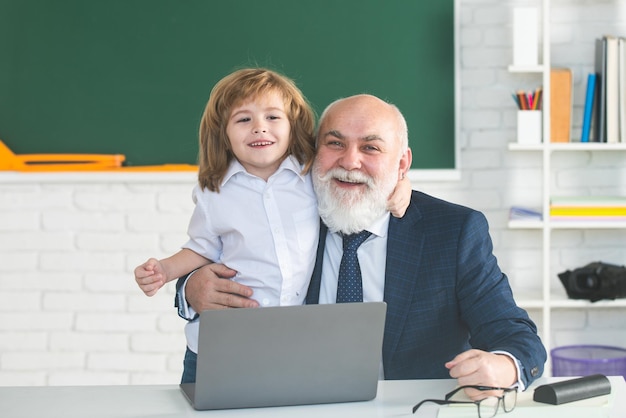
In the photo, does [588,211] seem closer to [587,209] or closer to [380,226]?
[587,209]

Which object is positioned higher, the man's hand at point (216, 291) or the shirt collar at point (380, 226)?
the shirt collar at point (380, 226)

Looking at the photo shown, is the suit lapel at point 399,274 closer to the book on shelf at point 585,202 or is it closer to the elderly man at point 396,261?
the elderly man at point 396,261

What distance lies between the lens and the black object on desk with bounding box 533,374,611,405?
5.14 ft

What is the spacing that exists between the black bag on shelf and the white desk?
1798 mm

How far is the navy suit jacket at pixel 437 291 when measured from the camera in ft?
6.73

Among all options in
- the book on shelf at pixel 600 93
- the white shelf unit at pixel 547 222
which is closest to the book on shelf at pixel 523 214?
the white shelf unit at pixel 547 222

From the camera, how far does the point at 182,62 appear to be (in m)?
3.68

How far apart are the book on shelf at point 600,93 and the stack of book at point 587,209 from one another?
0.25m

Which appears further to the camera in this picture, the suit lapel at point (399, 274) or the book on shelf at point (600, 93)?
the book on shelf at point (600, 93)

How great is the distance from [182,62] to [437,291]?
6.51 ft

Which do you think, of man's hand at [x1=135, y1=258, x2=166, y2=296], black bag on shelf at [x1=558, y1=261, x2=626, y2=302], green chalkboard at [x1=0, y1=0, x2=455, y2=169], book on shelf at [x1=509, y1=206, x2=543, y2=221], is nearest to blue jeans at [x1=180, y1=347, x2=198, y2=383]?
man's hand at [x1=135, y1=258, x2=166, y2=296]

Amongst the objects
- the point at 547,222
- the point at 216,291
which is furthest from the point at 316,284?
the point at 547,222

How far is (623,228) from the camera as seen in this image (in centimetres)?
362

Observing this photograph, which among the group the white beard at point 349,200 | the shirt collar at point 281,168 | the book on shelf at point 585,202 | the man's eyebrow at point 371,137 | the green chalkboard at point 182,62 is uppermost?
the green chalkboard at point 182,62
